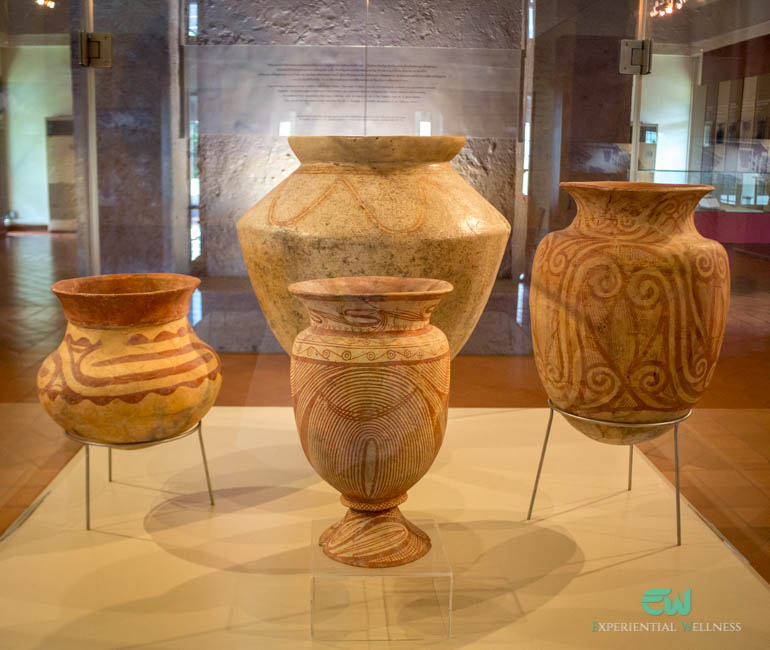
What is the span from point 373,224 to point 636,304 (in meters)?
0.82

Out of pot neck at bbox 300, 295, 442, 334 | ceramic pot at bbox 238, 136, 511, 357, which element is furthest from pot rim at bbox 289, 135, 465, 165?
pot neck at bbox 300, 295, 442, 334

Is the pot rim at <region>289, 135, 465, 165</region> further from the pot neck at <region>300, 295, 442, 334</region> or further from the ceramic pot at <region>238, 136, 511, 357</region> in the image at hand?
the pot neck at <region>300, 295, 442, 334</region>

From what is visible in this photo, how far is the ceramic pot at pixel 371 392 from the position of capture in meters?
1.84

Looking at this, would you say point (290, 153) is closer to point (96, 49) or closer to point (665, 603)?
point (96, 49)

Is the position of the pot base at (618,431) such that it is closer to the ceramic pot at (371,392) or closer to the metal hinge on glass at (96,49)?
the ceramic pot at (371,392)

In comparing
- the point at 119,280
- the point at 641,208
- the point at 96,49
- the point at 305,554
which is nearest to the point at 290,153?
the point at 96,49

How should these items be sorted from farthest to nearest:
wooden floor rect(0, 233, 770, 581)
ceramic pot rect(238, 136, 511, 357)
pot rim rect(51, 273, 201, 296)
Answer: wooden floor rect(0, 233, 770, 581) → ceramic pot rect(238, 136, 511, 357) → pot rim rect(51, 273, 201, 296)

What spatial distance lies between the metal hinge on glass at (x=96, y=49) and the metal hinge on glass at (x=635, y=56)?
202 centimetres

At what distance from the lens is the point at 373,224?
102 inches

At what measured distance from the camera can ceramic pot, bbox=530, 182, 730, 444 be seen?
2.17 metres

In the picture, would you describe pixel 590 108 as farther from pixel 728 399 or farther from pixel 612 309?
pixel 612 309

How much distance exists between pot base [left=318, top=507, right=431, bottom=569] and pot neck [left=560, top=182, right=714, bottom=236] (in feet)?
3.01

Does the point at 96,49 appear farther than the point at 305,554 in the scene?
Yes

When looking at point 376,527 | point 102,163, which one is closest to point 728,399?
point 376,527
